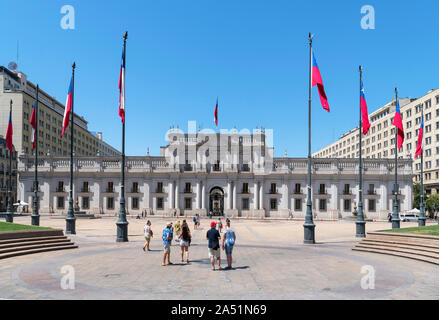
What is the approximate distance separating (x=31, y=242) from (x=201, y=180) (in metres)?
42.6

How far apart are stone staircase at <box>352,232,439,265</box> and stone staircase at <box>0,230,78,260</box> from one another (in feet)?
54.5

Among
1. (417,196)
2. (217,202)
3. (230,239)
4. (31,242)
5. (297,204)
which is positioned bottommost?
(217,202)

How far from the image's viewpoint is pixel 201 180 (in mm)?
60312

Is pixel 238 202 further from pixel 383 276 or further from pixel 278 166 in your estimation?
pixel 383 276

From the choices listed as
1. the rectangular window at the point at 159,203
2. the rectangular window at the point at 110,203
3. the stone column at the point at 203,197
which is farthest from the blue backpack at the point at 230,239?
the rectangular window at the point at 110,203

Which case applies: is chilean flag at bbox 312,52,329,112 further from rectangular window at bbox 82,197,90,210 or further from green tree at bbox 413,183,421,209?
green tree at bbox 413,183,421,209

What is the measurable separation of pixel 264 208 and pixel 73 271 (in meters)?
48.6

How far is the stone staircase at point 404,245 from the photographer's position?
15991 millimetres

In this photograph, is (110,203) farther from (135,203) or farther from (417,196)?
(417,196)

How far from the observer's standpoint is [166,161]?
60594 mm

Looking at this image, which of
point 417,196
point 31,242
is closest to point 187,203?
point 31,242

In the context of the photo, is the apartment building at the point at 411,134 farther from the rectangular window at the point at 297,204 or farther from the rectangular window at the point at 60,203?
the rectangular window at the point at 60,203
